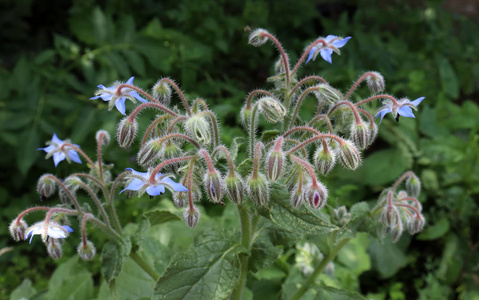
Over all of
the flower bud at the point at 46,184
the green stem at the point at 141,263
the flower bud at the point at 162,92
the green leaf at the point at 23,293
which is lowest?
the green leaf at the point at 23,293

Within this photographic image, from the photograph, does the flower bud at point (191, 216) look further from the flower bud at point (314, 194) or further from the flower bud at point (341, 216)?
the flower bud at point (341, 216)

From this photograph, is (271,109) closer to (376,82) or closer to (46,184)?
(376,82)

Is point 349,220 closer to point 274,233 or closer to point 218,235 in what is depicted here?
point 274,233

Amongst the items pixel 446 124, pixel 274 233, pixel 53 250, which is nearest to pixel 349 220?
pixel 274 233

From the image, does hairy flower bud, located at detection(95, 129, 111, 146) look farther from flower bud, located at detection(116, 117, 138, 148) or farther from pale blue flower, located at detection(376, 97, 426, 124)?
pale blue flower, located at detection(376, 97, 426, 124)

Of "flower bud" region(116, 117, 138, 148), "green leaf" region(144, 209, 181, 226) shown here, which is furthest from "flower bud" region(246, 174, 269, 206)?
"green leaf" region(144, 209, 181, 226)

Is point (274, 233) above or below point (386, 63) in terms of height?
above

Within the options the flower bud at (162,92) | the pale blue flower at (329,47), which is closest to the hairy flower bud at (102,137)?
the flower bud at (162,92)
